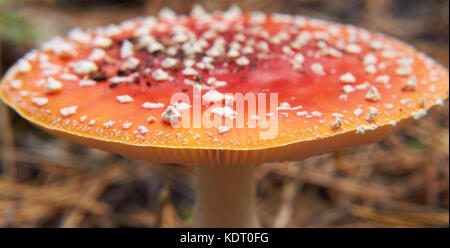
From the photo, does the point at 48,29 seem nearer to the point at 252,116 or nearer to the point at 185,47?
the point at 185,47

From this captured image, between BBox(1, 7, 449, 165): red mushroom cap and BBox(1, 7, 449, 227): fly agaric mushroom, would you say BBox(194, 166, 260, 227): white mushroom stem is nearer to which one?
BBox(1, 7, 449, 227): fly agaric mushroom

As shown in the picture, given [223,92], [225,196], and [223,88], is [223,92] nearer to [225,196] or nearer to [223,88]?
[223,88]

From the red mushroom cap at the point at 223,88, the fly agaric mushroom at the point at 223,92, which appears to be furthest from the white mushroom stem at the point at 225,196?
the red mushroom cap at the point at 223,88

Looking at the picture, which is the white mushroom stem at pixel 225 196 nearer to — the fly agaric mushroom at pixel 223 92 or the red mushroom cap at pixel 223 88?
the fly agaric mushroom at pixel 223 92

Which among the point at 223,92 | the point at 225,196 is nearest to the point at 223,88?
the point at 223,92

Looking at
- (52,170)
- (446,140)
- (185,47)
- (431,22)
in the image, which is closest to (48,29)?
(52,170)

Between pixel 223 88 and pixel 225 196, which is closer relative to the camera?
pixel 223 88

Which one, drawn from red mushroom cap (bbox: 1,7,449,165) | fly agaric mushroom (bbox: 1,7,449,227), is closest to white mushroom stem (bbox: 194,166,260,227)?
fly agaric mushroom (bbox: 1,7,449,227)
